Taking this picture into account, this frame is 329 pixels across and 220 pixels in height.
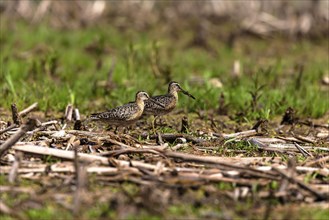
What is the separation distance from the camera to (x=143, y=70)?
1409 centimetres

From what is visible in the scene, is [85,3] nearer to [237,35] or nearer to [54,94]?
[237,35]

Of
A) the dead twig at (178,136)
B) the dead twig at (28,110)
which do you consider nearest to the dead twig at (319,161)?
the dead twig at (178,136)

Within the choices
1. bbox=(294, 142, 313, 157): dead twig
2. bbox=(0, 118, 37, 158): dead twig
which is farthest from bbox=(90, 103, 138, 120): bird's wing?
bbox=(0, 118, 37, 158): dead twig

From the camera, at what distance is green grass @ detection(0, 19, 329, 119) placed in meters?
11.7

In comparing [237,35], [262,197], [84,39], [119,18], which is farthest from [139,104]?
[119,18]

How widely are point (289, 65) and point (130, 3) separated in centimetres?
695

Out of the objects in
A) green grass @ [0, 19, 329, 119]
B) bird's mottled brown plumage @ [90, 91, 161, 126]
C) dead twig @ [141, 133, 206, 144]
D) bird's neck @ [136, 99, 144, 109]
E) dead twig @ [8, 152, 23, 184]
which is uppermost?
green grass @ [0, 19, 329, 119]

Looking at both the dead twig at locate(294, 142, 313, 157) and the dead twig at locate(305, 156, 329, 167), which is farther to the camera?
the dead twig at locate(294, 142, 313, 157)

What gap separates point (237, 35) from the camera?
18.6 m

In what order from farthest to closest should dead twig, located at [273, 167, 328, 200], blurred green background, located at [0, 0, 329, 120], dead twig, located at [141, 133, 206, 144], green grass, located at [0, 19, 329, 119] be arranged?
blurred green background, located at [0, 0, 329, 120] → green grass, located at [0, 19, 329, 119] → dead twig, located at [141, 133, 206, 144] → dead twig, located at [273, 167, 328, 200]

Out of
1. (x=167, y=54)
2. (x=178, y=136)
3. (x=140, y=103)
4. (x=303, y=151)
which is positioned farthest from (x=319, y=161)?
(x=167, y=54)

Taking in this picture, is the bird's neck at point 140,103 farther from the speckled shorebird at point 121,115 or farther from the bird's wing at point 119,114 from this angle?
the bird's wing at point 119,114

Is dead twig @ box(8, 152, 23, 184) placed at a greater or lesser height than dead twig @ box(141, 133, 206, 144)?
lesser

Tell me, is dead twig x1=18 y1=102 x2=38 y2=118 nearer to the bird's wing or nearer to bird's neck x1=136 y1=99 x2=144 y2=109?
the bird's wing
